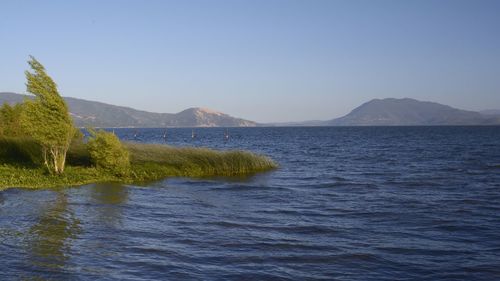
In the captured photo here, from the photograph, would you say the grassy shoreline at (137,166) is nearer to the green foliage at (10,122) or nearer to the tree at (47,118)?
the tree at (47,118)

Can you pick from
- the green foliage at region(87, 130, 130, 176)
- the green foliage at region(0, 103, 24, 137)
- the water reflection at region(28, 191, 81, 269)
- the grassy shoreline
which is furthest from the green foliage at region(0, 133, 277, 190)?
the water reflection at region(28, 191, 81, 269)

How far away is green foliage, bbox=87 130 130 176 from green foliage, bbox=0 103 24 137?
10.9 metres

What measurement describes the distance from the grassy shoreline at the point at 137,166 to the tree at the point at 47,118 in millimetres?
1373

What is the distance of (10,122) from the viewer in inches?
1585

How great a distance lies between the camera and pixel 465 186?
105 feet

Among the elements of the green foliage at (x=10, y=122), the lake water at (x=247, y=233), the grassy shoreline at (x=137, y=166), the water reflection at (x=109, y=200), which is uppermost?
the green foliage at (x=10, y=122)

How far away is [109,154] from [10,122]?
1461 centimetres

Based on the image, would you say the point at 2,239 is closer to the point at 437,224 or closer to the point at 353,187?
the point at 437,224

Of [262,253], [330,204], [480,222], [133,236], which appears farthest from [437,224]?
[133,236]

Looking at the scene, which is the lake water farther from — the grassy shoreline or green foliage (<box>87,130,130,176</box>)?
green foliage (<box>87,130,130,176</box>)

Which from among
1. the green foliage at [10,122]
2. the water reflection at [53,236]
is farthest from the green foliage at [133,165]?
the water reflection at [53,236]

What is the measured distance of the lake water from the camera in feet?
42.0

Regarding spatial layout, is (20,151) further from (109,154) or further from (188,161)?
(188,161)

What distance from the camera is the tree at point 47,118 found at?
29688 mm
